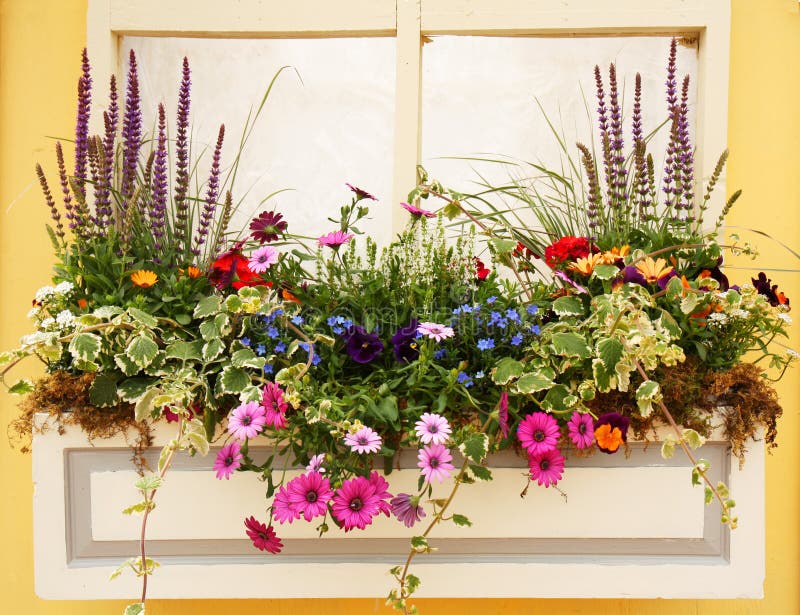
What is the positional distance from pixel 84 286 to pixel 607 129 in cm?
123

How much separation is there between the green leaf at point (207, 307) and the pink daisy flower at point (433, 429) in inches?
17.0

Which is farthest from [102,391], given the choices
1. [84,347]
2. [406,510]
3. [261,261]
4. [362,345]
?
[406,510]

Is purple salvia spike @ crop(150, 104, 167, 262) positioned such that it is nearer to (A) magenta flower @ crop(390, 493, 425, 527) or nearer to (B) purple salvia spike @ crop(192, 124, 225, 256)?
(B) purple salvia spike @ crop(192, 124, 225, 256)

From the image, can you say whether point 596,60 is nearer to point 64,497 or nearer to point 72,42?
point 72,42

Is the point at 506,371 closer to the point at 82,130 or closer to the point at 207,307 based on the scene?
the point at 207,307

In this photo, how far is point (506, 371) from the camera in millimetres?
1062

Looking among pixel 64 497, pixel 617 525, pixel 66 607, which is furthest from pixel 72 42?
pixel 617 525

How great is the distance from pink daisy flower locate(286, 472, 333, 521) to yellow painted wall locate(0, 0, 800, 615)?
620 millimetres

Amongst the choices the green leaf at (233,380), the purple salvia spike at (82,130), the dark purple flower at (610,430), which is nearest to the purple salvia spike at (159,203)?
the purple salvia spike at (82,130)

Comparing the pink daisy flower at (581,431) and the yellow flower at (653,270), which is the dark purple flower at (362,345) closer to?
the pink daisy flower at (581,431)

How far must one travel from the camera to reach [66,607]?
5.20ft

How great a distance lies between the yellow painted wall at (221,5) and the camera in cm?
154

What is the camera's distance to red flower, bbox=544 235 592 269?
1273 millimetres

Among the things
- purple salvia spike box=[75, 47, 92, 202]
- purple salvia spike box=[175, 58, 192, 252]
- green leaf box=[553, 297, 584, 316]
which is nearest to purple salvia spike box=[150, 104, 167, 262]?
purple salvia spike box=[175, 58, 192, 252]
